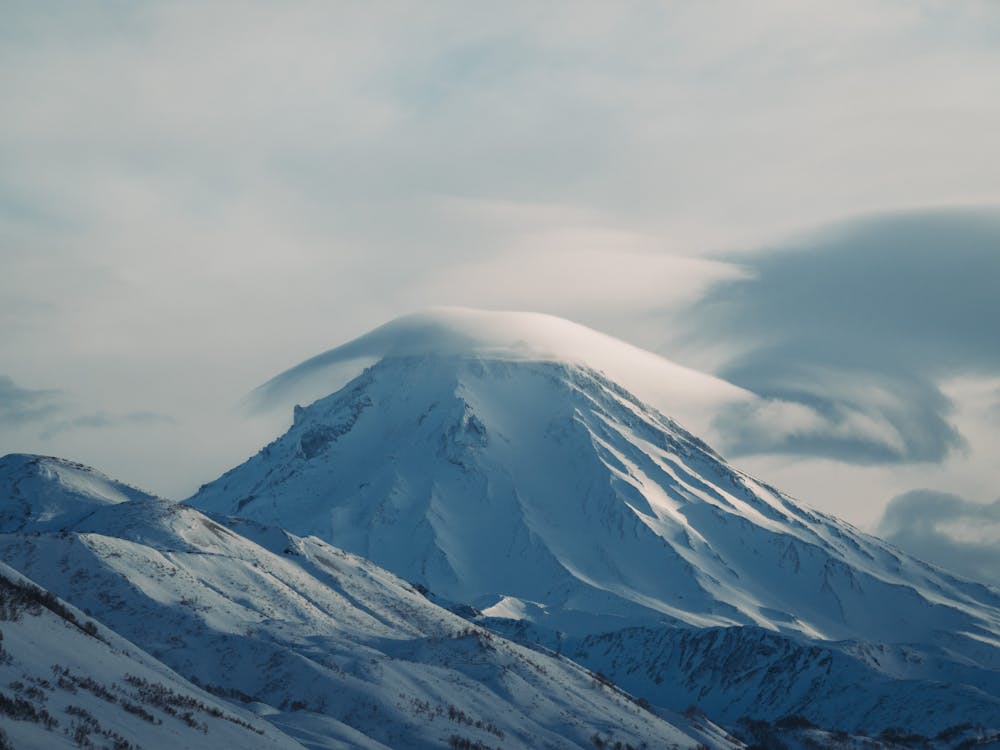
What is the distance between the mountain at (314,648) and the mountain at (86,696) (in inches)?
75.8

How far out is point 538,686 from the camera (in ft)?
338

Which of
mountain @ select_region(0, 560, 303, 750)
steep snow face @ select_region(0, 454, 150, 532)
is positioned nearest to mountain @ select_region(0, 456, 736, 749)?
mountain @ select_region(0, 560, 303, 750)

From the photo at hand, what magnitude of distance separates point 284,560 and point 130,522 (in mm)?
16536

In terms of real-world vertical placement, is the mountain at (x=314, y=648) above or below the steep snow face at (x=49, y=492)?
below

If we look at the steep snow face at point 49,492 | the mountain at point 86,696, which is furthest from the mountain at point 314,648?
the steep snow face at point 49,492

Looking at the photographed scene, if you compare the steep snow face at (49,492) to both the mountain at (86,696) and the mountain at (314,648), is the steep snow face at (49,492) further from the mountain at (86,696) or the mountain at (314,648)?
the mountain at (86,696)

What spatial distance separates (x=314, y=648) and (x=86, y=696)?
56.8 metres

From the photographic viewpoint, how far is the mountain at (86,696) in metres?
37.5

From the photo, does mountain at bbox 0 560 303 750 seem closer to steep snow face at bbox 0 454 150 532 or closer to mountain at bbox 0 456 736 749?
mountain at bbox 0 456 736 749

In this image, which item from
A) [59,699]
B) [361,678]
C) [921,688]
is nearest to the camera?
[59,699]

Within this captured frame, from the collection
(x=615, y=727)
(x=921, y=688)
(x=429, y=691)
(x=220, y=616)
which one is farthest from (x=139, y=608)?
(x=921, y=688)

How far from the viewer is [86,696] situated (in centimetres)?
4350

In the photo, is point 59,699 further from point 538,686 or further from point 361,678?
point 538,686

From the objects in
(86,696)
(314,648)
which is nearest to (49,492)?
(314,648)
